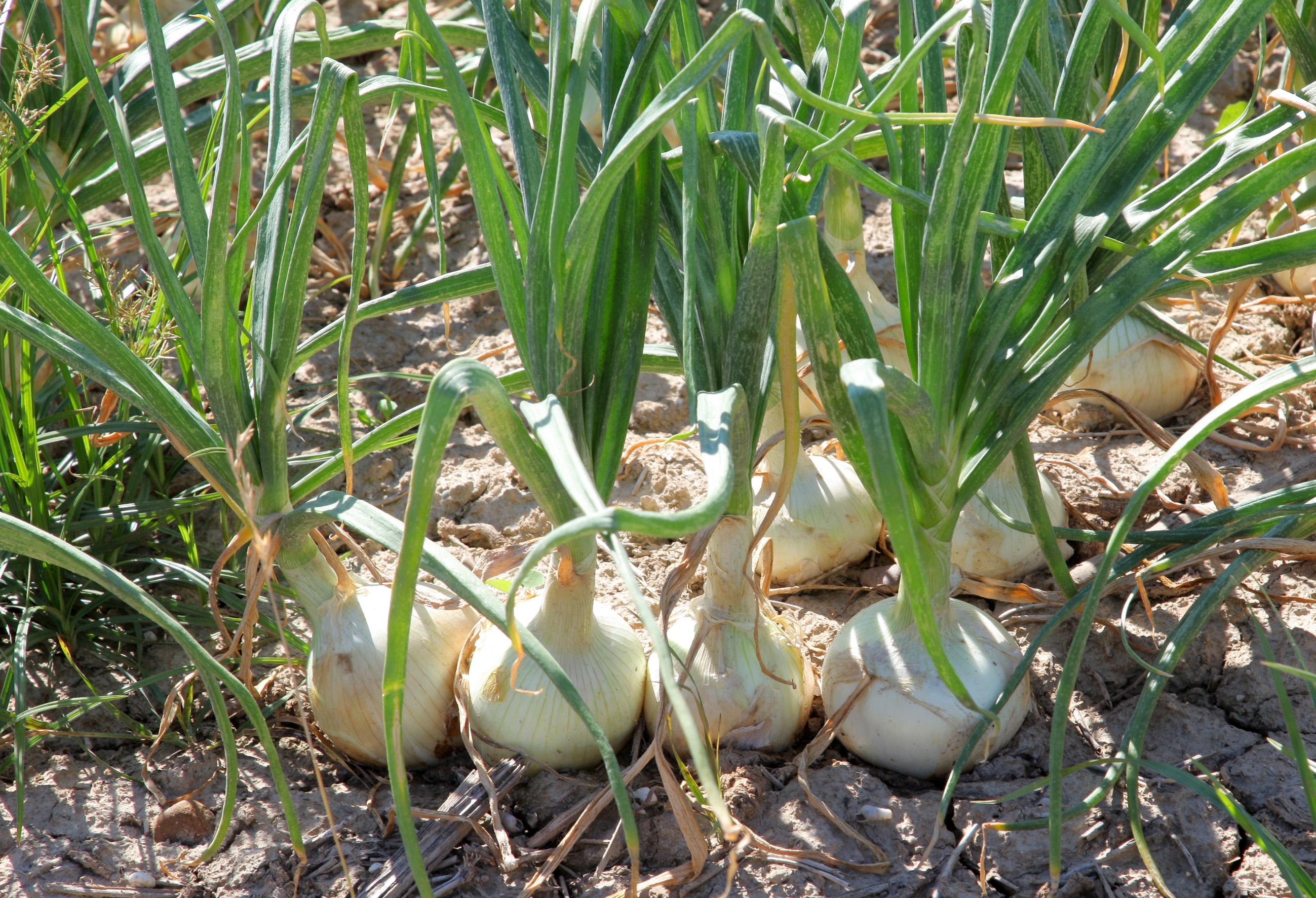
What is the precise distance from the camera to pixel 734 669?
0.98 metres

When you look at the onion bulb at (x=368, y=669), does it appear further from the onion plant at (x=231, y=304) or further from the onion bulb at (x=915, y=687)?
the onion bulb at (x=915, y=687)

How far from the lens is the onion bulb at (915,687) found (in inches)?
37.4

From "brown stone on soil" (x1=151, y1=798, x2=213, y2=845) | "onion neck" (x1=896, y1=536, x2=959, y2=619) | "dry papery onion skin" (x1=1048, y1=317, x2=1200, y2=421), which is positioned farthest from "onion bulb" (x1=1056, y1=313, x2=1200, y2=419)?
"brown stone on soil" (x1=151, y1=798, x2=213, y2=845)

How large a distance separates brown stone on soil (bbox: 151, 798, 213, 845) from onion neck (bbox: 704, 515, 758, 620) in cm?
54

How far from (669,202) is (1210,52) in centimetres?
47

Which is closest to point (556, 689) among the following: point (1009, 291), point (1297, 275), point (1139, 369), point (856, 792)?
point (856, 792)

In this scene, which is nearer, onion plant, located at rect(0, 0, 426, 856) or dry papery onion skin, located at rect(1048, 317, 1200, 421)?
onion plant, located at rect(0, 0, 426, 856)

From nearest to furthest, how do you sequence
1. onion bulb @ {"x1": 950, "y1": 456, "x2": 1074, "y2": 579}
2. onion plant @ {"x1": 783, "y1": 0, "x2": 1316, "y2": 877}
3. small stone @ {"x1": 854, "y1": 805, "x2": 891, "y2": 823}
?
onion plant @ {"x1": 783, "y1": 0, "x2": 1316, "y2": 877} < small stone @ {"x1": 854, "y1": 805, "x2": 891, "y2": 823} < onion bulb @ {"x1": 950, "y1": 456, "x2": 1074, "y2": 579}

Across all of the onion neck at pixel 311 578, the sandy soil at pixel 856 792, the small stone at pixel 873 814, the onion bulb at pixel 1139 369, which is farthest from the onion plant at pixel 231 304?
the onion bulb at pixel 1139 369

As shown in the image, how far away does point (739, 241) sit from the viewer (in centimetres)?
95

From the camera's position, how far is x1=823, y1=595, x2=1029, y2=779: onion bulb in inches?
37.4

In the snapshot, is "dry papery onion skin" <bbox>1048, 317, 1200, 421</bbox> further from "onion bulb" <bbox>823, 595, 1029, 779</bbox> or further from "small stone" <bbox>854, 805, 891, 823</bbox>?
"small stone" <bbox>854, 805, 891, 823</bbox>

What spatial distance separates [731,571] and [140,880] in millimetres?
614

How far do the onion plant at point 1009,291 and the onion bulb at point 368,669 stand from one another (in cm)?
38
